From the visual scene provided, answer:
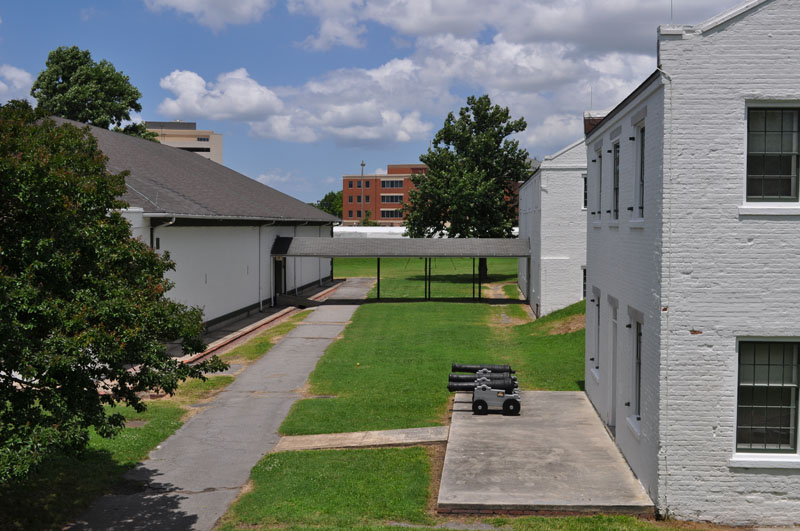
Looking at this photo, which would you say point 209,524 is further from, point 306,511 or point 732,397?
point 732,397

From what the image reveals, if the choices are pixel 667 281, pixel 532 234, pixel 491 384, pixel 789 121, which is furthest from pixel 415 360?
pixel 532 234

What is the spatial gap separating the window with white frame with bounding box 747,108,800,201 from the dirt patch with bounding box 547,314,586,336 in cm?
1781

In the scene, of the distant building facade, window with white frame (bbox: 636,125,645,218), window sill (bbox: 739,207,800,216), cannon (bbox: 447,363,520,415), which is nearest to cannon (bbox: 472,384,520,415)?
cannon (bbox: 447,363,520,415)

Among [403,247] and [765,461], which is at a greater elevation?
[403,247]

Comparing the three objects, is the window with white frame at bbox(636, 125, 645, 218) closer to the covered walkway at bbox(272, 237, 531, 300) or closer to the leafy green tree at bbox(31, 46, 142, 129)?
the covered walkway at bbox(272, 237, 531, 300)

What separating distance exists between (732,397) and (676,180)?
2.91 m

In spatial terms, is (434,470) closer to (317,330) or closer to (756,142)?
(756,142)

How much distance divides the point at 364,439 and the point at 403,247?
2679 cm

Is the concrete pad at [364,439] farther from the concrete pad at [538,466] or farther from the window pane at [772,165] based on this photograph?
the window pane at [772,165]

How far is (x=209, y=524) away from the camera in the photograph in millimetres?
10984

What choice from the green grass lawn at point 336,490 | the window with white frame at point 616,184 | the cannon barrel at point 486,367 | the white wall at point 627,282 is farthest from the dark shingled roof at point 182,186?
the window with white frame at point 616,184

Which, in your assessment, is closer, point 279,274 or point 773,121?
point 773,121

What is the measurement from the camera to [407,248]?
1634 inches

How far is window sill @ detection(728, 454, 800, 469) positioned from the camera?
10.0 m
